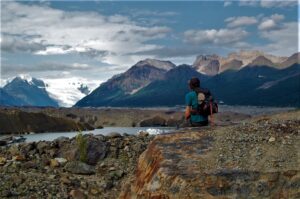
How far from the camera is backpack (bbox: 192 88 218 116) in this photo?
13.6 meters

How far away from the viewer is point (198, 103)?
13.7 m

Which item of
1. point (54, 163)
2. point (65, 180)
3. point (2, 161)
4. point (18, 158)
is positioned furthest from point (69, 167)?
point (2, 161)

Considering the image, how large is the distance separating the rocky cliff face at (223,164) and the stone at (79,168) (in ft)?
18.8

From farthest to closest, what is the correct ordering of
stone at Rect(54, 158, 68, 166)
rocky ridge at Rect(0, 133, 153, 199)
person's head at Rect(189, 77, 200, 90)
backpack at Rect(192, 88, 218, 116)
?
stone at Rect(54, 158, 68, 166) → rocky ridge at Rect(0, 133, 153, 199) → person's head at Rect(189, 77, 200, 90) → backpack at Rect(192, 88, 218, 116)

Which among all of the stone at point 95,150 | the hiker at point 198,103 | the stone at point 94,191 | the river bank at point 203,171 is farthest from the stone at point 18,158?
the hiker at point 198,103

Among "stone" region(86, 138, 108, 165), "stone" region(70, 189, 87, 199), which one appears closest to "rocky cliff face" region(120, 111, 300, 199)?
"stone" region(70, 189, 87, 199)

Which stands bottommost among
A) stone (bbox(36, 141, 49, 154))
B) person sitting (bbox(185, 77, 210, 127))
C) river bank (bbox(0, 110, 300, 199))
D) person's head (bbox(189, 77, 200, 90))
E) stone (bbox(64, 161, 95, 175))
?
stone (bbox(64, 161, 95, 175))

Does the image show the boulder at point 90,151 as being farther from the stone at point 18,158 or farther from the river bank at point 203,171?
the river bank at point 203,171

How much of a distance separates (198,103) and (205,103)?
0.20m

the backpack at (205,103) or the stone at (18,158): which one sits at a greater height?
the backpack at (205,103)

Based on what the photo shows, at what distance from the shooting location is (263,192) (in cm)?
1012

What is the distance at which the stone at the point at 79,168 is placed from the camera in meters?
18.4

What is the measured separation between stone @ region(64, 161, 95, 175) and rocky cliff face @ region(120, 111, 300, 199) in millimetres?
5716

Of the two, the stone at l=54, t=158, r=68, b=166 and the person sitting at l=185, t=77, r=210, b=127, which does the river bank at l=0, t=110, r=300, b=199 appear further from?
the stone at l=54, t=158, r=68, b=166
